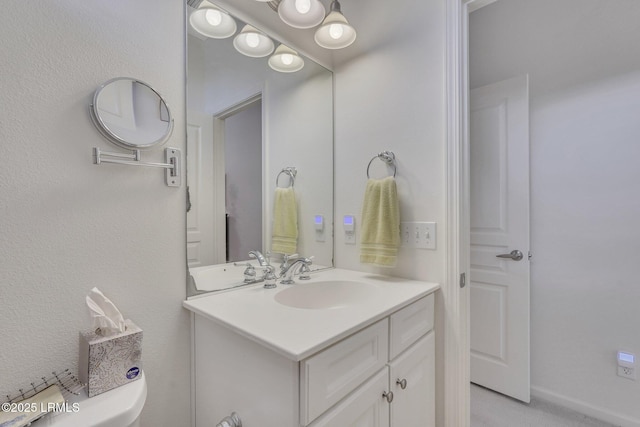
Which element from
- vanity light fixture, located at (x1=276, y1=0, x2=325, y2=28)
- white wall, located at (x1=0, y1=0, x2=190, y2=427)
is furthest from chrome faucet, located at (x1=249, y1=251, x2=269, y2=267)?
vanity light fixture, located at (x1=276, y1=0, x2=325, y2=28)

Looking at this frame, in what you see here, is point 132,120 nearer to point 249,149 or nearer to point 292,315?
point 249,149

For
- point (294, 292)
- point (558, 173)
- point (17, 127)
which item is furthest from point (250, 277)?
point (558, 173)

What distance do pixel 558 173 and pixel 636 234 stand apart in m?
0.45

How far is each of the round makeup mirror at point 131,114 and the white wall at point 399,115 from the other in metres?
0.93

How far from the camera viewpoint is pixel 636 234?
4.65 feet

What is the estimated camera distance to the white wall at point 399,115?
1263 millimetres

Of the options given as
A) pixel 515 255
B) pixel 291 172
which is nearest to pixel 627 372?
pixel 515 255

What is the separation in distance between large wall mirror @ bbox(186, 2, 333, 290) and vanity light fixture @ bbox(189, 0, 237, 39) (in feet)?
0.06

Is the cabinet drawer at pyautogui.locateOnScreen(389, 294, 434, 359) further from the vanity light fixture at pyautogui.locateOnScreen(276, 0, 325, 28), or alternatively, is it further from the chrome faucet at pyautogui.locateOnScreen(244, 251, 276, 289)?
the vanity light fixture at pyautogui.locateOnScreen(276, 0, 325, 28)

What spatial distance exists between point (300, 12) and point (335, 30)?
0.21 meters

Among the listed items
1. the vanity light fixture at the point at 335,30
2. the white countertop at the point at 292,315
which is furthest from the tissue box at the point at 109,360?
the vanity light fixture at the point at 335,30

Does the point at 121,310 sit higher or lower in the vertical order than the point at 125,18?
lower

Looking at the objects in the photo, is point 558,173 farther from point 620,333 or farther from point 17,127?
point 17,127

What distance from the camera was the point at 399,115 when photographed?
1374 millimetres
